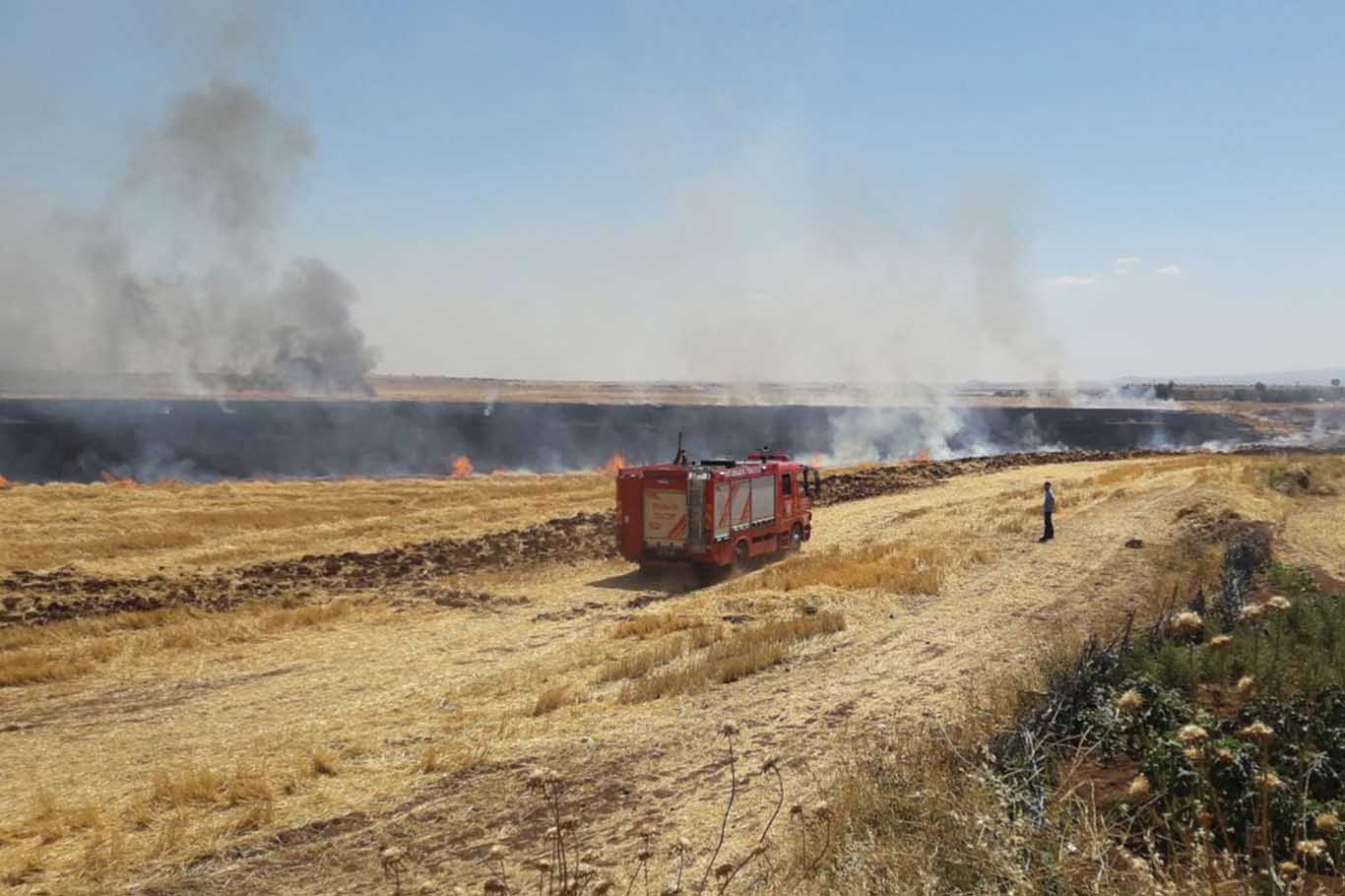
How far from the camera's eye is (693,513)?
2347 cm

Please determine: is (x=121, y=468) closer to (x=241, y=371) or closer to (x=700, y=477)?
(x=700, y=477)

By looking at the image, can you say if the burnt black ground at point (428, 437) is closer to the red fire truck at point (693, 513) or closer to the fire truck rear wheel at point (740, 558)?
the red fire truck at point (693, 513)

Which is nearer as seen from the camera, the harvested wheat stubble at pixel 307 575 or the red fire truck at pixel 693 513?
the harvested wheat stubble at pixel 307 575

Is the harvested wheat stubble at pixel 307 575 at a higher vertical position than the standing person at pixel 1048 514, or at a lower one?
lower

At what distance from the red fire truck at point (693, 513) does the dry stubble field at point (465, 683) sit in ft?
3.26

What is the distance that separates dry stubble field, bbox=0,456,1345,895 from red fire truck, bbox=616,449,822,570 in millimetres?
994

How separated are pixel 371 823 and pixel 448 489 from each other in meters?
38.4

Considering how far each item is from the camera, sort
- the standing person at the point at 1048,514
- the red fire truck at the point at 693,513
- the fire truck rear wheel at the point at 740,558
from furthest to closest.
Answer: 1. the standing person at the point at 1048,514
2. the fire truck rear wheel at the point at 740,558
3. the red fire truck at the point at 693,513

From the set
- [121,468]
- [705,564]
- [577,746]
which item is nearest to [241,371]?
[121,468]

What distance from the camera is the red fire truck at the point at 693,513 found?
2344 cm

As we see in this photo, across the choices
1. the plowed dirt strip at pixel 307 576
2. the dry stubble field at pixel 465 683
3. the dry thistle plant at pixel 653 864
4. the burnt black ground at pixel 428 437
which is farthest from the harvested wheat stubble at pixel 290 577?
the burnt black ground at pixel 428 437

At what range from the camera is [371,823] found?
8.95 metres

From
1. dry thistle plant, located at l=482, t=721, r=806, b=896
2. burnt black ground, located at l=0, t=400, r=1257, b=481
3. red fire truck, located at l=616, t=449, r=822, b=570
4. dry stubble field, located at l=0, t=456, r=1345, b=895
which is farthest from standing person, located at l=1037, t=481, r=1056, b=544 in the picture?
burnt black ground, located at l=0, t=400, r=1257, b=481

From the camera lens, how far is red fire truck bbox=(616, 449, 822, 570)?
2344cm
